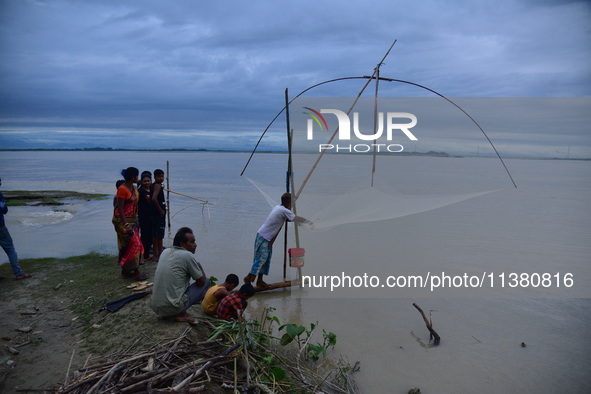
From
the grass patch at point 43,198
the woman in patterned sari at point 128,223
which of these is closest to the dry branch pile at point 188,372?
the woman in patterned sari at point 128,223

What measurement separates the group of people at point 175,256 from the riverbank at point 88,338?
0.51 ft

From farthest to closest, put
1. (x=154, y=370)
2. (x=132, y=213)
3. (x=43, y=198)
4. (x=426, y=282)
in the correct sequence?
(x=43, y=198) → (x=426, y=282) → (x=132, y=213) → (x=154, y=370)

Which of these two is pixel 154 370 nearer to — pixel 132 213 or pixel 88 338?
pixel 88 338

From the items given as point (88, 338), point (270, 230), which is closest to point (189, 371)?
point (88, 338)

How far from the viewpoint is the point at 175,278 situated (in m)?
3.26

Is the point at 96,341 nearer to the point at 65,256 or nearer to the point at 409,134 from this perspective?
the point at 65,256

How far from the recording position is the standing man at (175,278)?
10.5ft

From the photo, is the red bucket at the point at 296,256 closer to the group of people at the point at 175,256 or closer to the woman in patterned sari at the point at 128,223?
the group of people at the point at 175,256

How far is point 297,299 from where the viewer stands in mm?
5004

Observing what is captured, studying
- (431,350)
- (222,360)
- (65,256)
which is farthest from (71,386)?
(65,256)

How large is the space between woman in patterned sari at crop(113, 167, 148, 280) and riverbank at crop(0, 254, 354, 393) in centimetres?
Result: 23

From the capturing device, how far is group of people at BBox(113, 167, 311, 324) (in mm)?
3252

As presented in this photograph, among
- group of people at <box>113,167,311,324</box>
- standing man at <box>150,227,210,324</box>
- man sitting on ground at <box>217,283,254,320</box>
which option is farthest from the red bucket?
standing man at <box>150,227,210,324</box>

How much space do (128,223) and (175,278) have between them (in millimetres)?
1722
